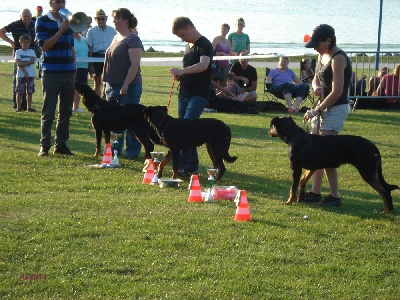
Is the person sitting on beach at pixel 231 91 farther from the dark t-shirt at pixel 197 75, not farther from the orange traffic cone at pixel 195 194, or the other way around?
the orange traffic cone at pixel 195 194

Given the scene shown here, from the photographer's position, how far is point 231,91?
17156mm

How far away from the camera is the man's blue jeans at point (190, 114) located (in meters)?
9.48

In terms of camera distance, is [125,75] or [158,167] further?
[125,75]

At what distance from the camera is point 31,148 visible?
11617 millimetres

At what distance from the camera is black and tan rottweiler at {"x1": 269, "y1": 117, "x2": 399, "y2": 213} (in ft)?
25.3

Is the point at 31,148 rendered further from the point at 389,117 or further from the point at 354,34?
the point at 354,34

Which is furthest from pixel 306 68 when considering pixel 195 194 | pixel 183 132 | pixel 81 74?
pixel 195 194

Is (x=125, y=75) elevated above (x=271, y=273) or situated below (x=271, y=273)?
above

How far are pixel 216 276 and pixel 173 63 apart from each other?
24635 millimetres

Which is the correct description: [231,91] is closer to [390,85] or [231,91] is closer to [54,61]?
[390,85]

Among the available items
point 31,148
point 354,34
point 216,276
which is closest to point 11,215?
point 216,276

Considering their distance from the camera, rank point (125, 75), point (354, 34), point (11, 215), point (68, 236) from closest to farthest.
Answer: point (68, 236) → point (11, 215) → point (125, 75) → point (354, 34)

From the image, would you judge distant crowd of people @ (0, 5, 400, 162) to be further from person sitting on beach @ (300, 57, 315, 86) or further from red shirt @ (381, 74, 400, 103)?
red shirt @ (381, 74, 400, 103)

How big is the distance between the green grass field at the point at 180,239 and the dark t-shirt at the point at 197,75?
3.65ft
